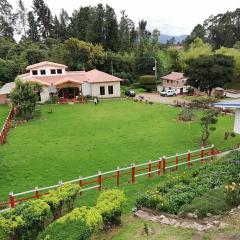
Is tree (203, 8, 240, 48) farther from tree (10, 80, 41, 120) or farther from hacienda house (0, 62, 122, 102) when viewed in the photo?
tree (10, 80, 41, 120)

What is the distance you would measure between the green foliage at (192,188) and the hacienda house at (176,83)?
34518 millimetres

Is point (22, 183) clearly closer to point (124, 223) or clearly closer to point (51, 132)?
point (124, 223)

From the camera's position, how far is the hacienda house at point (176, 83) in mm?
51500

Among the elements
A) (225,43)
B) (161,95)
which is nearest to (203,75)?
(161,95)

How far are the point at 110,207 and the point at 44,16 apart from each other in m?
85.8

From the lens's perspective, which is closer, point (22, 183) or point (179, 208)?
point (179, 208)

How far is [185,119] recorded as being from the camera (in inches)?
1222

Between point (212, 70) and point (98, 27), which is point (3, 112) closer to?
point (212, 70)

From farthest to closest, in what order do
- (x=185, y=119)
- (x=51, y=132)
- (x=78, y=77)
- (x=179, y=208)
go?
(x=78, y=77) → (x=185, y=119) → (x=51, y=132) → (x=179, y=208)

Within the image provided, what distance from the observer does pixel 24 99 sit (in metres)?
33.6

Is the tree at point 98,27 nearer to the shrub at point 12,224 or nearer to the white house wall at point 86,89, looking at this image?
the white house wall at point 86,89

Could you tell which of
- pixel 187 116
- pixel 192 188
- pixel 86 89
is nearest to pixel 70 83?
pixel 86 89

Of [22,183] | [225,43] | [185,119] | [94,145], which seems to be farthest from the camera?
[225,43]

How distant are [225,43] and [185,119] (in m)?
52.9
